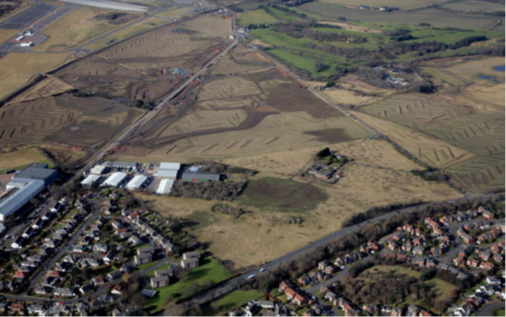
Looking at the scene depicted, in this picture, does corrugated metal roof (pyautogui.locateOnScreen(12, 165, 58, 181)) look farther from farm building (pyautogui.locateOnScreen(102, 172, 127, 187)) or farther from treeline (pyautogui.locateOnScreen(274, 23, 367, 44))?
treeline (pyautogui.locateOnScreen(274, 23, 367, 44))

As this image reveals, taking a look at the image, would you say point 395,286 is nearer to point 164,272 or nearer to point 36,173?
point 164,272

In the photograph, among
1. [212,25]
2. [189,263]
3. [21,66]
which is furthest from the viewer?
[212,25]

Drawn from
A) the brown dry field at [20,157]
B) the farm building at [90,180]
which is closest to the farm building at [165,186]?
the farm building at [90,180]

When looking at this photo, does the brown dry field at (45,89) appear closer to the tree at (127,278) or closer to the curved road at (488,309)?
the tree at (127,278)

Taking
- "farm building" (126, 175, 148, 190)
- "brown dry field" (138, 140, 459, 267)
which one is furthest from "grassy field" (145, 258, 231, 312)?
"farm building" (126, 175, 148, 190)

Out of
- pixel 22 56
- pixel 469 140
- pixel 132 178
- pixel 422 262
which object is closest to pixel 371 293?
pixel 422 262

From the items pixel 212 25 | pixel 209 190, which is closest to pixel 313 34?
pixel 212 25

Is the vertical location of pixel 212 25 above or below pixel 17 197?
above
